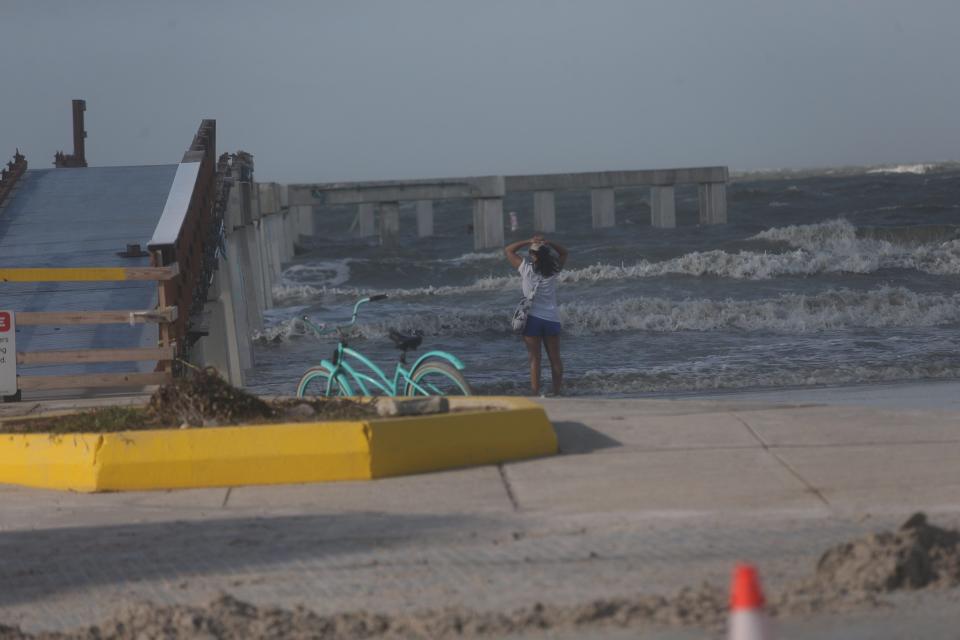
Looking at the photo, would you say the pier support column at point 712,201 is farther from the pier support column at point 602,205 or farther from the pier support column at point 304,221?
the pier support column at point 304,221

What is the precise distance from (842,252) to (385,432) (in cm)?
3049

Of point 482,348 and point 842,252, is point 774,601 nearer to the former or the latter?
point 482,348

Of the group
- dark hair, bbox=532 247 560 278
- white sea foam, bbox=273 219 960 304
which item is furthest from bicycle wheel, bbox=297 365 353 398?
white sea foam, bbox=273 219 960 304

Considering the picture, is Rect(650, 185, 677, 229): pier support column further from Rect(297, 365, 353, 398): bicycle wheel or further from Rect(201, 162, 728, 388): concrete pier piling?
Rect(297, 365, 353, 398): bicycle wheel

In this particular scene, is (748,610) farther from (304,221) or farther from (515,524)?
(304,221)

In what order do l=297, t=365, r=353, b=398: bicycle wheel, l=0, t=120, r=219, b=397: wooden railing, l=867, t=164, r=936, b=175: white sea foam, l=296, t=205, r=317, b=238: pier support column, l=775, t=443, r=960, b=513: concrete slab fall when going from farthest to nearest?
l=867, t=164, r=936, b=175: white sea foam, l=296, t=205, r=317, b=238: pier support column, l=0, t=120, r=219, b=397: wooden railing, l=297, t=365, r=353, b=398: bicycle wheel, l=775, t=443, r=960, b=513: concrete slab

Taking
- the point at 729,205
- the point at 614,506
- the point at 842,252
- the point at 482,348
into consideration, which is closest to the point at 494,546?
the point at 614,506

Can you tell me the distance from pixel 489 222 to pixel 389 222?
15.3 feet

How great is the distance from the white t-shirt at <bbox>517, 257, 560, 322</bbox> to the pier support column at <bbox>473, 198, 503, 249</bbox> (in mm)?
30886

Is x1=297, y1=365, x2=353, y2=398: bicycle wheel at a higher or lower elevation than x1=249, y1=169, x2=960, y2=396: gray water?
higher

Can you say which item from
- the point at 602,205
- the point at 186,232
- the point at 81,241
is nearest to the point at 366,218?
the point at 602,205

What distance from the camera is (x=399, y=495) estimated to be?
7938 mm

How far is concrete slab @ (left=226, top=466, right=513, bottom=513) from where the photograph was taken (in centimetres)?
763

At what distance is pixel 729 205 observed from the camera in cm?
6550
